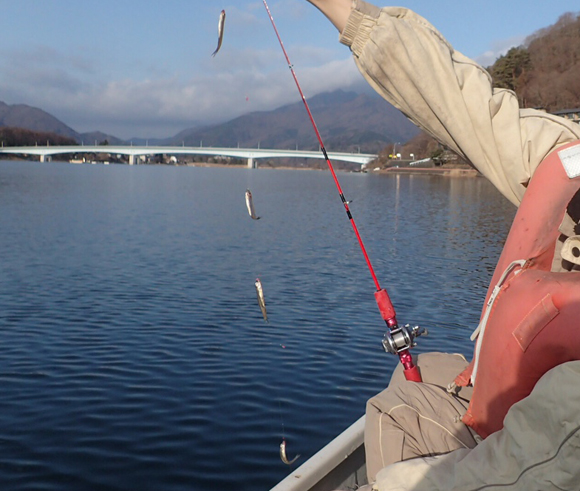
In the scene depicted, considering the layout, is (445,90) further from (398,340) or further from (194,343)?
(194,343)

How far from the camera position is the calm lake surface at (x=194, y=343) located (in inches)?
282

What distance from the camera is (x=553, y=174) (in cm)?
309

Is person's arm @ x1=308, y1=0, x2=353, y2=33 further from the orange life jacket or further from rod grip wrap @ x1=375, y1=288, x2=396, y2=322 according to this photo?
rod grip wrap @ x1=375, y1=288, x2=396, y2=322

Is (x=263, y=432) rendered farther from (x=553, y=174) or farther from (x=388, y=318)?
(x=553, y=174)

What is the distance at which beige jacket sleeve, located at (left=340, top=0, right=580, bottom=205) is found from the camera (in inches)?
122

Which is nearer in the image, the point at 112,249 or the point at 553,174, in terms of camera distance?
the point at 553,174

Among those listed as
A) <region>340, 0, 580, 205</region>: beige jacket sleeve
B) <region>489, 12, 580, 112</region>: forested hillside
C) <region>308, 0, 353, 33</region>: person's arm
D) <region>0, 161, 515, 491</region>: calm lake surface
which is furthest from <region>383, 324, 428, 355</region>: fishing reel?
<region>489, 12, 580, 112</region>: forested hillside

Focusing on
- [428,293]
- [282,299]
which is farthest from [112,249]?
[428,293]

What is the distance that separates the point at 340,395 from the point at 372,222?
24869 mm

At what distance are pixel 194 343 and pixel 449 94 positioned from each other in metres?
8.84

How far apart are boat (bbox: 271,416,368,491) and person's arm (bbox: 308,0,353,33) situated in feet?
Answer: 9.51

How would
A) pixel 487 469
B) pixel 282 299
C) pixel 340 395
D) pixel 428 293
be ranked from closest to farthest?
pixel 487 469 < pixel 340 395 < pixel 282 299 < pixel 428 293

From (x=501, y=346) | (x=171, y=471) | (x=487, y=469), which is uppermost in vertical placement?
(x=501, y=346)

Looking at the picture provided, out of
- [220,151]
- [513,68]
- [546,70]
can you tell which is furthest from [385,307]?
[546,70]
